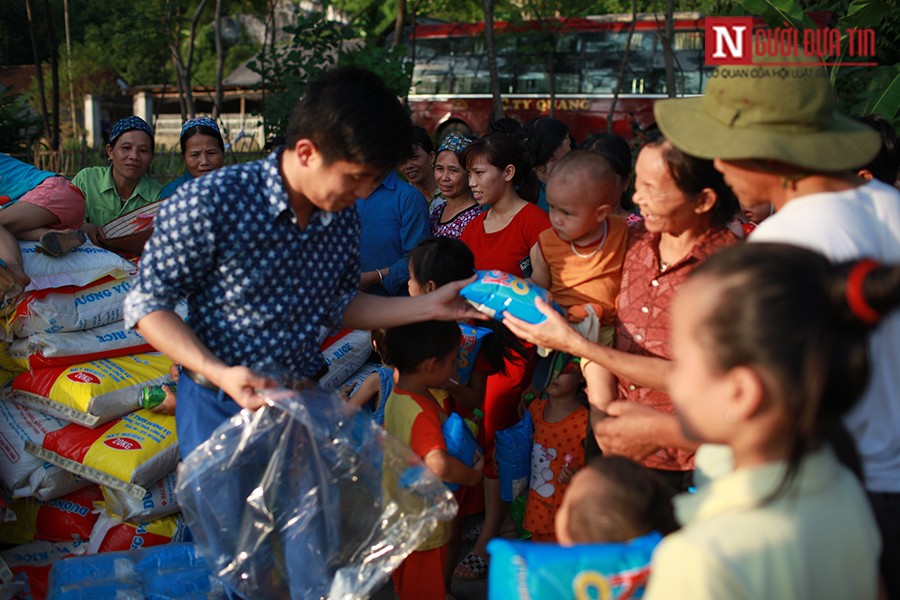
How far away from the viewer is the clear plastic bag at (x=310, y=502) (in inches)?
102

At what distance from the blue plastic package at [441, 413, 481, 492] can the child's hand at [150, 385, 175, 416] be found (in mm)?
1425

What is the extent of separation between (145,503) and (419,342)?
1.52 metres

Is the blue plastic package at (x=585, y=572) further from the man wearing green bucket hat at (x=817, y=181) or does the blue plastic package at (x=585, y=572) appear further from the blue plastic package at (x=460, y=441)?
the blue plastic package at (x=460, y=441)

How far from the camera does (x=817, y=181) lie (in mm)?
2043

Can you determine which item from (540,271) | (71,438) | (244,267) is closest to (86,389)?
(71,438)

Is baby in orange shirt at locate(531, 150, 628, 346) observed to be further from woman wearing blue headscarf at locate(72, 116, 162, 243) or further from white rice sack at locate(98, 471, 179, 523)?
woman wearing blue headscarf at locate(72, 116, 162, 243)

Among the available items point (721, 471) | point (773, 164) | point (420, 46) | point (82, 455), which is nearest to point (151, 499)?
point (82, 455)

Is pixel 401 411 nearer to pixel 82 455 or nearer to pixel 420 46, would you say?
pixel 82 455

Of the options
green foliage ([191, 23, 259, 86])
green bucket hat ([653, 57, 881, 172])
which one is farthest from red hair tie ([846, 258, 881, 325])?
green foliage ([191, 23, 259, 86])

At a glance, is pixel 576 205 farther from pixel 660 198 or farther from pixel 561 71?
pixel 561 71

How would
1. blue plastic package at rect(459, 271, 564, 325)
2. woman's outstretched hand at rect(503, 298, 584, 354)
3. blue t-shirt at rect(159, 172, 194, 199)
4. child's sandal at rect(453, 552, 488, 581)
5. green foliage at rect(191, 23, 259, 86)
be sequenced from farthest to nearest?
1. green foliage at rect(191, 23, 259, 86)
2. blue t-shirt at rect(159, 172, 194, 199)
3. child's sandal at rect(453, 552, 488, 581)
4. blue plastic package at rect(459, 271, 564, 325)
5. woman's outstretched hand at rect(503, 298, 584, 354)

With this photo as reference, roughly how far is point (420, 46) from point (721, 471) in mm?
15828

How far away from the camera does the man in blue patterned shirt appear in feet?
7.77

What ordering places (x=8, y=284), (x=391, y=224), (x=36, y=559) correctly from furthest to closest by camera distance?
(x=391, y=224) < (x=36, y=559) < (x=8, y=284)
